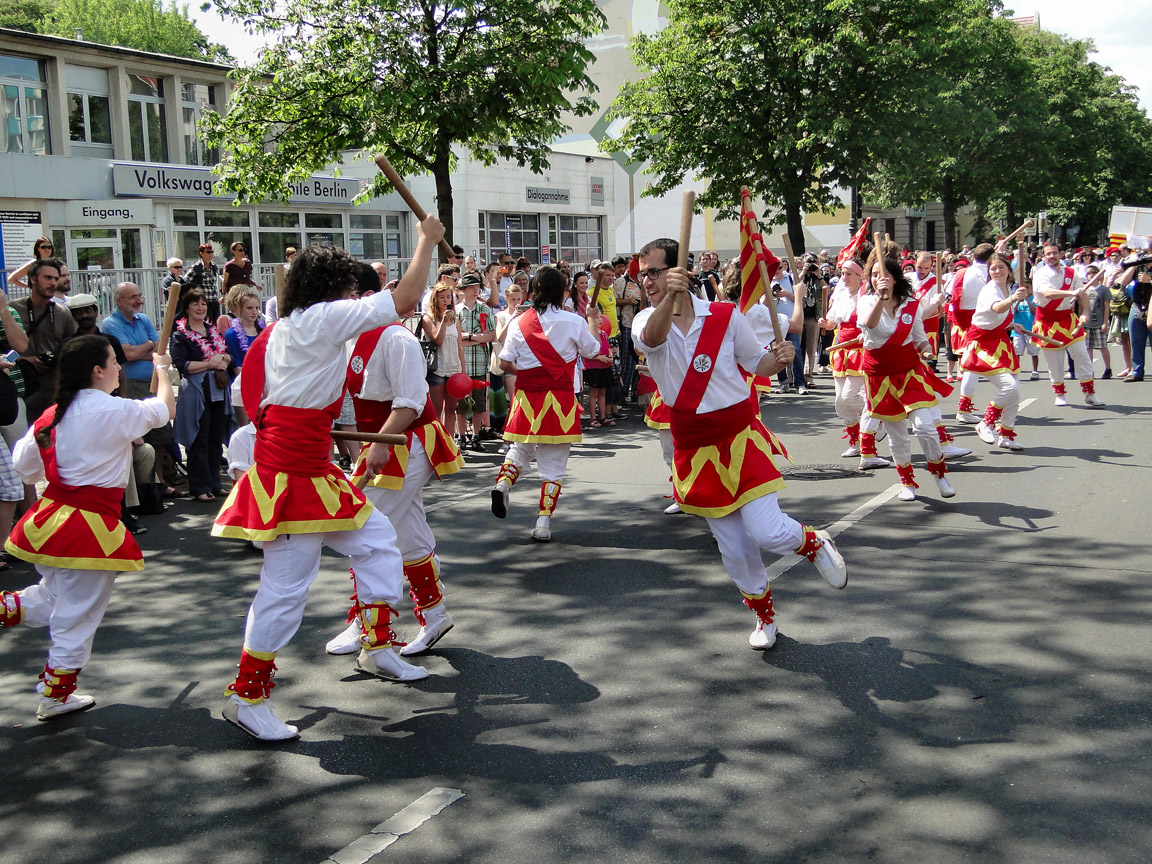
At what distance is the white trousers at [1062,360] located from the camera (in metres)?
13.4

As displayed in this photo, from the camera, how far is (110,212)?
26.4 m

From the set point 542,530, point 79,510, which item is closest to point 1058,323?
point 542,530

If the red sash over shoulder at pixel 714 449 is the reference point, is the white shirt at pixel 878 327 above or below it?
above

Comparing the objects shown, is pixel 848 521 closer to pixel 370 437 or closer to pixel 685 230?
pixel 685 230

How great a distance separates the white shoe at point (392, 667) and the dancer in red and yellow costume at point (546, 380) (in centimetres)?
281

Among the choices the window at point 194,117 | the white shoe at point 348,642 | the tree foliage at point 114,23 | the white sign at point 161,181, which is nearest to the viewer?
the white shoe at point 348,642

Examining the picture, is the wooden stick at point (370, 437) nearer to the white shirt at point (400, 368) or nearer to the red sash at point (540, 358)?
the white shirt at point (400, 368)

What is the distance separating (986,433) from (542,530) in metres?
5.47

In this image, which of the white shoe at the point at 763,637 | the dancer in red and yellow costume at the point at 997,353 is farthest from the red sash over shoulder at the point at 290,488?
the dancer in red and yellow costume at the point at 997,353

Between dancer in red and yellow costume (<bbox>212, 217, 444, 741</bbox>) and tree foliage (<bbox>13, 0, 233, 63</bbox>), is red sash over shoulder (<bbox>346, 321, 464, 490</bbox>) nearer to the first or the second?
dancer in red and yellow costume (<bbox>212, 217, 444, 741</bbox>)

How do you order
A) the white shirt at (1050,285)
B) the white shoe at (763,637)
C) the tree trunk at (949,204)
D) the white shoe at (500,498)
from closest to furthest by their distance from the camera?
the white shoe at (763,637)
the white shoe at (500,498)
the white shirt at (1050,285)
the tree trunk at (949,204)

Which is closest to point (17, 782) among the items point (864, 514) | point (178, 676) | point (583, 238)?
point (178, 676)

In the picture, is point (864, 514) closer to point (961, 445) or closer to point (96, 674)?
point (961, 445)

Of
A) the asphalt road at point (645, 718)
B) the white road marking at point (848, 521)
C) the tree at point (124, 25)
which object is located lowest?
the asphalt road at point (645, 718)
